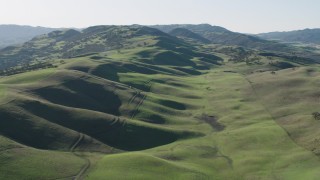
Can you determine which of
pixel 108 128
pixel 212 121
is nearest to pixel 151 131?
pixel 108 128

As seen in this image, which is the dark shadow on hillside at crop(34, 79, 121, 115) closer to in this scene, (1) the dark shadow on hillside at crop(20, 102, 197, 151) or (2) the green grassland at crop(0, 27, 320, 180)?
(2) the green grassland at crop(0, 27, 320, 180)

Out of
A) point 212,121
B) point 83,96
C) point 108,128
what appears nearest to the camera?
point 108,128

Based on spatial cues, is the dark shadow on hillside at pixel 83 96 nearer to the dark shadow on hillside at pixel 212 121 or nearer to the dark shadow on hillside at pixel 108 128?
the dark shadow on hillside at pixel 108 128

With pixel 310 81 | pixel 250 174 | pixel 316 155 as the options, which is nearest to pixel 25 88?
pixel 250 174

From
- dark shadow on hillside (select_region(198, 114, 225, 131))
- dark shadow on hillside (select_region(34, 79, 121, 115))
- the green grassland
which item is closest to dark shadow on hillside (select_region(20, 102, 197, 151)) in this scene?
the green grassland

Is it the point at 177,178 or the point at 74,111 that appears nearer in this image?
the point at 177,178

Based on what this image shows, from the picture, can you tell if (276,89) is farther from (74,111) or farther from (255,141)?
(74,111)

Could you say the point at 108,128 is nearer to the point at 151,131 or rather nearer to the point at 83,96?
the point at 151,131

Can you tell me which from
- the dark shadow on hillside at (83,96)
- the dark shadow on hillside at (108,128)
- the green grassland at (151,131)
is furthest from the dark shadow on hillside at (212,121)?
the dark shadow on hillside at (83,96)
